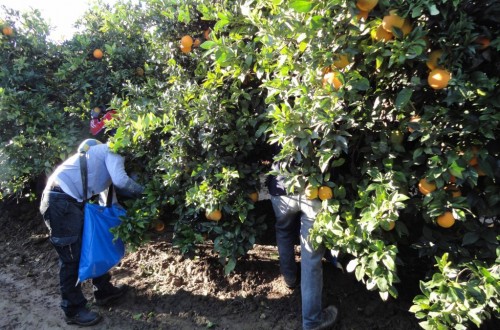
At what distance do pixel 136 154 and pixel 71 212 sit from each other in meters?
0.68

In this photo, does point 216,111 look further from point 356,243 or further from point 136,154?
point 356,243

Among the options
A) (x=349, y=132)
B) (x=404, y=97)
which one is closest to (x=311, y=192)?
(x=349, y=132)

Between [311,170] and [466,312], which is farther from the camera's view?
[311,170]

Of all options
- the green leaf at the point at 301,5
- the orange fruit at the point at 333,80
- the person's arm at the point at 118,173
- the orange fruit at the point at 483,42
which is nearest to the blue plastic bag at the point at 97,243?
the person's arm at the point at 118,173

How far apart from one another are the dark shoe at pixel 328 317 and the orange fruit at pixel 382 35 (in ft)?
6.34

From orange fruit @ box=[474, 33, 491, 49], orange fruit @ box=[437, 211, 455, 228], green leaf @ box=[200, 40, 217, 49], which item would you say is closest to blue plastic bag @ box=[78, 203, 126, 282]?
green leaf @ box=[200, 40, 217, 49]

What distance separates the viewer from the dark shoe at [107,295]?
136 inches

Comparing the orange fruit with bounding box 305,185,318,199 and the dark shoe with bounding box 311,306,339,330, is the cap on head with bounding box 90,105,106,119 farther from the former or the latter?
the dark shoe with bounding box 311,306,339,330

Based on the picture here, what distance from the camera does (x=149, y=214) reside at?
3.16 meters

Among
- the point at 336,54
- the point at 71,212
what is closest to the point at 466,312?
the point at 336,54

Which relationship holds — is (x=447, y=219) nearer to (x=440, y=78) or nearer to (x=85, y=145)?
(x=440, y=78)

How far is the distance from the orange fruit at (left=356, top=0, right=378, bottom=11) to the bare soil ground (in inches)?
83.9

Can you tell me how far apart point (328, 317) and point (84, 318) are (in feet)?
6.49

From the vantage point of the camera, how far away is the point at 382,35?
1833mm
